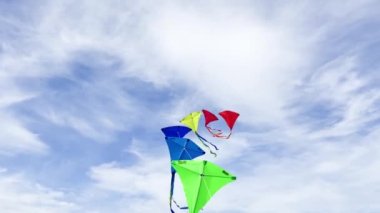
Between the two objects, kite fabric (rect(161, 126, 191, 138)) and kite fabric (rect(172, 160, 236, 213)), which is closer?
kite fabric (rect(172, 160, 236, 213))

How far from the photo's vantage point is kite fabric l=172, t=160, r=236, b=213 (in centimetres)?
4222

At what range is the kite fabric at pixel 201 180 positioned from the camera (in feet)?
139

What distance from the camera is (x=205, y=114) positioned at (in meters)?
44.2

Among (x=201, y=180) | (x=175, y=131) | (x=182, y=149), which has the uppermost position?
(x=175, y=131)

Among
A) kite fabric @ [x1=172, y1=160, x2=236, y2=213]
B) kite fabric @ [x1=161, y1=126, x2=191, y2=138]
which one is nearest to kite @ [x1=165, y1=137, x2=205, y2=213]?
kite fabric @ [x1=161, y1=126, x2=191, y2=138]

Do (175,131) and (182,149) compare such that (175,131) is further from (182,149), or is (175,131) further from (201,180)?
(201,180)

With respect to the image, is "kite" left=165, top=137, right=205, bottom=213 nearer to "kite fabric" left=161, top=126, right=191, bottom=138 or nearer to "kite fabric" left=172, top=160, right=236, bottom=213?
"kite fabric" left=161, top=126, right=191, bottom=138

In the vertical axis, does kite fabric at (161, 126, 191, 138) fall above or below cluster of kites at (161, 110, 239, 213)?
above

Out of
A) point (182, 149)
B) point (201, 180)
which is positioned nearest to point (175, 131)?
point (182, 149)

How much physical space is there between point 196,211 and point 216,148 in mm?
5658

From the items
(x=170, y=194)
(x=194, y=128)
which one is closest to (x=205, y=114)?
(x=194, y=128)

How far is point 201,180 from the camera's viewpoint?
42188 mm

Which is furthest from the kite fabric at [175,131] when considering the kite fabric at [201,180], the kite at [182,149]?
the kite fabric at [201,180]

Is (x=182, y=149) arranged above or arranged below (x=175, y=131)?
below
